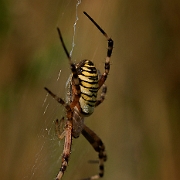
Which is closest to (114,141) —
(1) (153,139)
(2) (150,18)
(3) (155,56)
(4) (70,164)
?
(1) (153,139)

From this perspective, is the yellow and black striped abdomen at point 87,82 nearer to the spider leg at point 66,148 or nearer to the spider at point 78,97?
the spider at point 78,97

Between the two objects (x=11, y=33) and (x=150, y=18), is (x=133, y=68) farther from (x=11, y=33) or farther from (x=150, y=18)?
(x=11, y=33)

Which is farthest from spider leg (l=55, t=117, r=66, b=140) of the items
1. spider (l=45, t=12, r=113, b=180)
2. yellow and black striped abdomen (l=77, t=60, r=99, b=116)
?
yellow and black striped abdomen (l=77, t=60, r=99, b=116)

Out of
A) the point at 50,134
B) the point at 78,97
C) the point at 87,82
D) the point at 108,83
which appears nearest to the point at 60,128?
the point at 50,134

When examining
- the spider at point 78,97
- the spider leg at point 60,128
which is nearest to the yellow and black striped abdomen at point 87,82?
the spider at point 78,97

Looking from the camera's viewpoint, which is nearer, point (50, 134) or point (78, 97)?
point (78, 97)

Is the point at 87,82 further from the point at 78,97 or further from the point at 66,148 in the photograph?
the point at 66,148

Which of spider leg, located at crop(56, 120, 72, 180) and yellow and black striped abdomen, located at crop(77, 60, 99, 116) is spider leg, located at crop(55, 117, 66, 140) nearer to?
spider leg, located at crop(56, 120, 72, 180)
